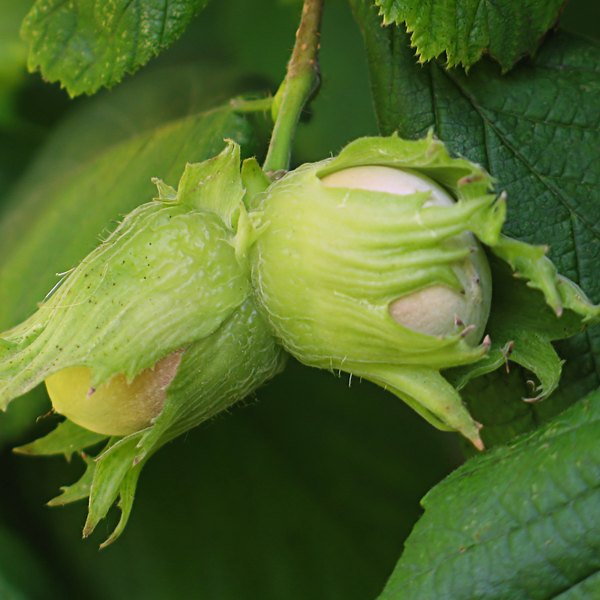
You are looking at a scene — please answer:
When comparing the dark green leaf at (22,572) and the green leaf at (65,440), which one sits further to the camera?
the dark green leaf at (22,572)

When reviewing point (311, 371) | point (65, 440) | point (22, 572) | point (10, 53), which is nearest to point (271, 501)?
point (311, 371)

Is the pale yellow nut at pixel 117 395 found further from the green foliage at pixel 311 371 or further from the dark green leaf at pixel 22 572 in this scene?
the dark green leaf at pixel 22 572

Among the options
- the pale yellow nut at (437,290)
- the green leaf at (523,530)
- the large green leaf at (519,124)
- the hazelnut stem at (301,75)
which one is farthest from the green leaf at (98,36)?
the green leaf at (523,530)

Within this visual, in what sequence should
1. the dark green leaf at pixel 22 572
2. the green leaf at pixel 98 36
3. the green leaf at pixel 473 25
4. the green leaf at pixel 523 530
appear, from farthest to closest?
the dark green leaf at pixel 22 572
the green leaf at pixel 98 36
the green leaf at pixel 473 25
the green leaf at pixel 523 530

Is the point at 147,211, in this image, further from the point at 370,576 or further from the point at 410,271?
the point at 370,576

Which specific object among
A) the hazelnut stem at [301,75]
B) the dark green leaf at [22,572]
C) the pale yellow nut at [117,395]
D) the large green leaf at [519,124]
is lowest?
the dark green leaf at [22,572]

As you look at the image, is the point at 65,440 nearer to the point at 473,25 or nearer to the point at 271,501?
the point at 271,501

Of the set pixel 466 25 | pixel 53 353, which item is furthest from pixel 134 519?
pixel 466 25
